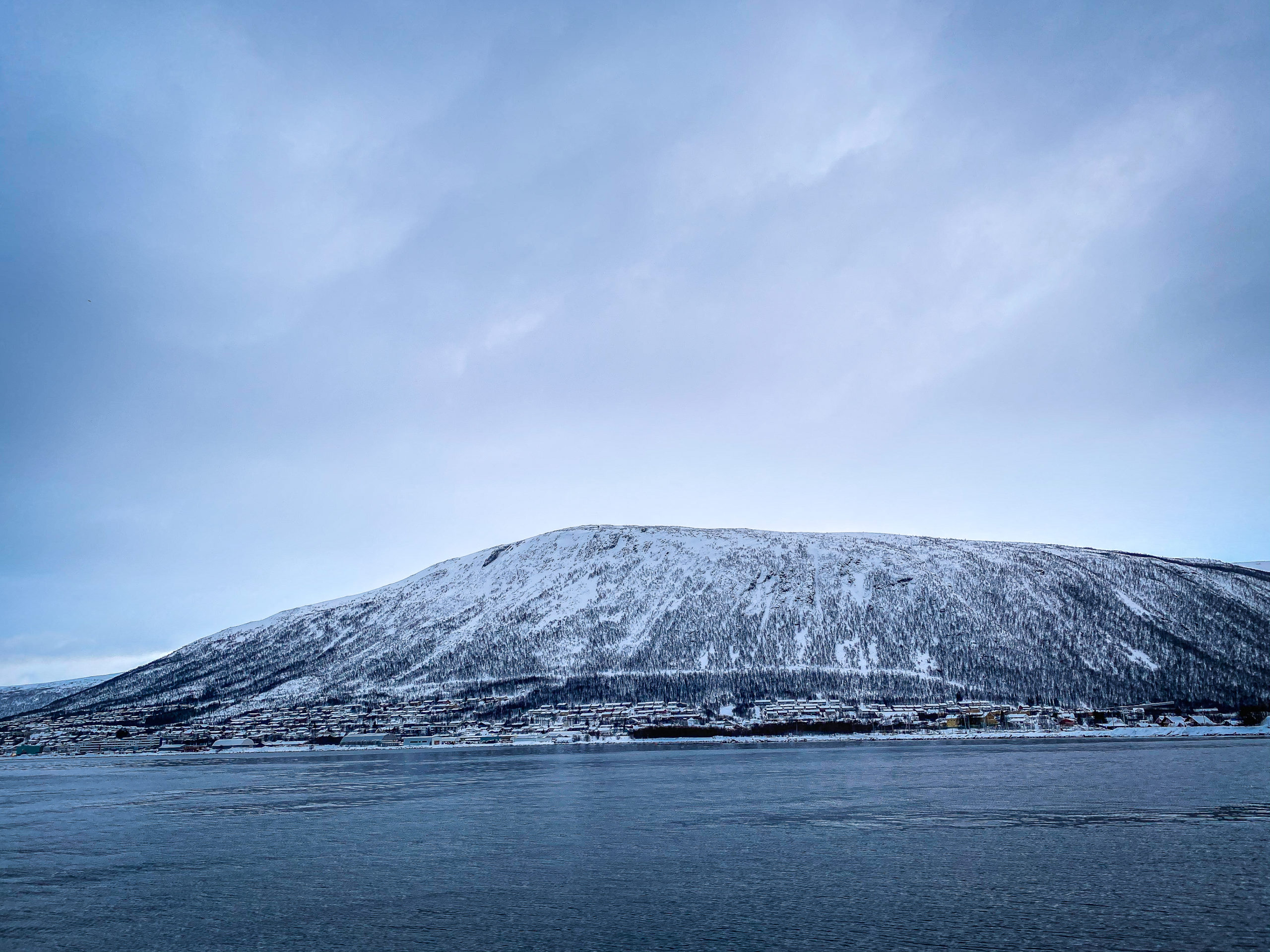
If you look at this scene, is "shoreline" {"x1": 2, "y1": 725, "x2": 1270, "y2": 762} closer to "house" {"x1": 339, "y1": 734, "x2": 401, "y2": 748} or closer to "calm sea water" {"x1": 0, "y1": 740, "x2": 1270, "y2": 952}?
"house" {"x1": 339, "y1": 734, "x2": 401, "y2": 748}

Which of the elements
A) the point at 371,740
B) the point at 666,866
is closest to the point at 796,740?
the point at 371,740

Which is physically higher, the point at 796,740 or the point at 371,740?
the point at 371,740

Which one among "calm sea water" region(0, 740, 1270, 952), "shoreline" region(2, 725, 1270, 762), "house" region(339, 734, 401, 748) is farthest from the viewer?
"house" region(339, 734, 401, 748)

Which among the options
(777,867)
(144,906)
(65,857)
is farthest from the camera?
(65,857)

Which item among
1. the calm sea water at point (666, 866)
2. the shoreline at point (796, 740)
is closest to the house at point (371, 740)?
the shoreline at point (796, 740)

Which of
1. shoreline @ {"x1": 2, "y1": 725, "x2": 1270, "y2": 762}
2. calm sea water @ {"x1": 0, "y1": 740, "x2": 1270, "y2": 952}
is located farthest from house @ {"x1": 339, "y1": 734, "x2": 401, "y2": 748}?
calm sea water @ {"x1": 0, "y1": 740, "x2": 1270, "y2": 952}

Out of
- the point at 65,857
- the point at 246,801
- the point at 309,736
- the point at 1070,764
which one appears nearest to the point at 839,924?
the point at 65,857

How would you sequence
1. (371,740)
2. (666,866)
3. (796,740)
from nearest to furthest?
(666,866) < (796,740) < (371,740)

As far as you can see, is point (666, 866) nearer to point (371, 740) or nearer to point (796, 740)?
point (796, 740)

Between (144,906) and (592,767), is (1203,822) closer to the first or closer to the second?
(144,906)
